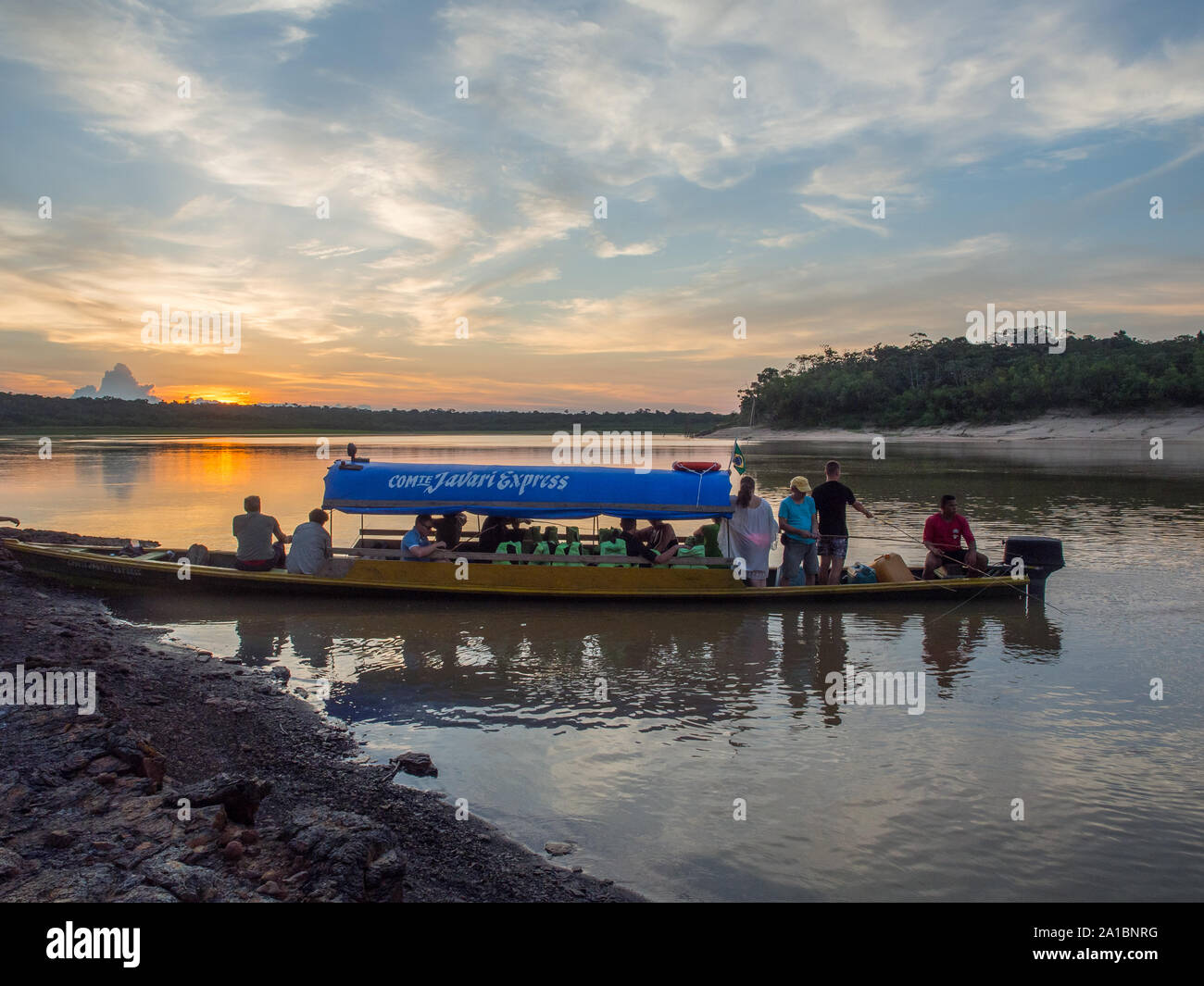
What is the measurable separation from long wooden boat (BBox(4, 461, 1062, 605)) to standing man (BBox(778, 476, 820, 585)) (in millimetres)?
591

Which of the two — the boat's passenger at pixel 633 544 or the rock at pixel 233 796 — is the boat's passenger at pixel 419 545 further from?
the rock at pixel 233 796

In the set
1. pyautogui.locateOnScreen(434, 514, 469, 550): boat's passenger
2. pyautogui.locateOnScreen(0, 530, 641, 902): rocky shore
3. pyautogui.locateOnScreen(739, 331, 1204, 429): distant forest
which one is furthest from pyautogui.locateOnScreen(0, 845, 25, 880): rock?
pyautogui.locateOnScreen(739, 331, 1204, 429): distant forest

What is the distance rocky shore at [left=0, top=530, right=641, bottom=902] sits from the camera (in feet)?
13.8

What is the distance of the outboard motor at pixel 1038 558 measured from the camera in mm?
12438

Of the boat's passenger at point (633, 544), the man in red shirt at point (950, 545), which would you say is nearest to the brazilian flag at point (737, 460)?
the boat's passenger at point (633, 544)

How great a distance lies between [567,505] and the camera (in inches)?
493

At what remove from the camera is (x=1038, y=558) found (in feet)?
41.0

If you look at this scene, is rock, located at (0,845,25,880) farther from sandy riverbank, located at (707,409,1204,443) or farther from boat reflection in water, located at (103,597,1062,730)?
sandy riverbank, located at (707,409,1204,443)

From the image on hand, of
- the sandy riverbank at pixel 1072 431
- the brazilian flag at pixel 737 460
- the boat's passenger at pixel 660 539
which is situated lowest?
the boat's passenger at pixel 660 539

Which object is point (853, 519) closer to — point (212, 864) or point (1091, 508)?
point (1091, 508)

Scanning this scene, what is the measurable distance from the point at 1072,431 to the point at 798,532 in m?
68.6

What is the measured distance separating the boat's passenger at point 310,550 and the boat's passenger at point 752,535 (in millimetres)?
6638

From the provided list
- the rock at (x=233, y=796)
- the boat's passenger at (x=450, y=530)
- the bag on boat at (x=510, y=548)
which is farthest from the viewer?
the boat's passenger at (x=450, y=530)
